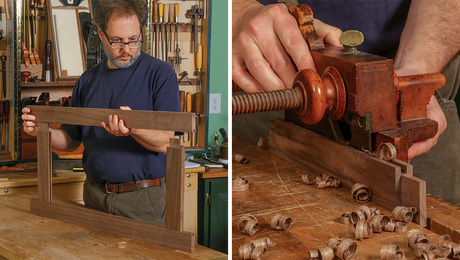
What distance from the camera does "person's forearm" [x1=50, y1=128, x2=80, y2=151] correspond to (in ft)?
5.51

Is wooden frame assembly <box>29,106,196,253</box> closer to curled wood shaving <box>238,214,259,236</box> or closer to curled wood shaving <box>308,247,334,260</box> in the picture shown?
curled wood shaving <box>238,214,259,236</box>

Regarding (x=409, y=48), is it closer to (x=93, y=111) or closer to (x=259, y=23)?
(x=259, y=23)

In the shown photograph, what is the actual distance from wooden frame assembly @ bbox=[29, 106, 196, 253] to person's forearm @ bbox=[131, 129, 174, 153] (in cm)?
15

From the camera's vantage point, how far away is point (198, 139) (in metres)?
2.61

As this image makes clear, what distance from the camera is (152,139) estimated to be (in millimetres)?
1478

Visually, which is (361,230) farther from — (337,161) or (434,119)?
(434,119)

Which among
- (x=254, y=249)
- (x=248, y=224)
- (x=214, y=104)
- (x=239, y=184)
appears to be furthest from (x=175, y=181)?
(x=214, y=104)

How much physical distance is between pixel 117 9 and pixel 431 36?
3.62ft

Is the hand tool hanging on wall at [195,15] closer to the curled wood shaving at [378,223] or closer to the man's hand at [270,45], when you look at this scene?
the man's hand at [270,45]

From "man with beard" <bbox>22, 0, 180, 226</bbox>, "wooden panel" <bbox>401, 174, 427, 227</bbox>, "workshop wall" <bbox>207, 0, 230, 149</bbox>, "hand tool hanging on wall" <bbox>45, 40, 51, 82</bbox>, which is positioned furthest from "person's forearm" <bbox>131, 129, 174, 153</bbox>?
"workshop wall" <bbox>207, 0, 230, 149</bbox>

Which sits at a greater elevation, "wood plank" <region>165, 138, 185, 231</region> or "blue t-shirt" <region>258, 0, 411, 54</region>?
"blue t-shirt" <region>258, 0, 411, 54</region>

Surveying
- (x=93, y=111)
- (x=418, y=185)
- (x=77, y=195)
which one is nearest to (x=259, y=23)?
(x=93, y=111)

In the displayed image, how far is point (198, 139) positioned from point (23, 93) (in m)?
0.88

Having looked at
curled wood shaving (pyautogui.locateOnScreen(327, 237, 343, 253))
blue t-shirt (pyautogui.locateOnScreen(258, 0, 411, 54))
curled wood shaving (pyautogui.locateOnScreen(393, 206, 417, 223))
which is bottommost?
curled wood shaving (pyautogui.locateOnScreen(327, 237, 343, 253))
